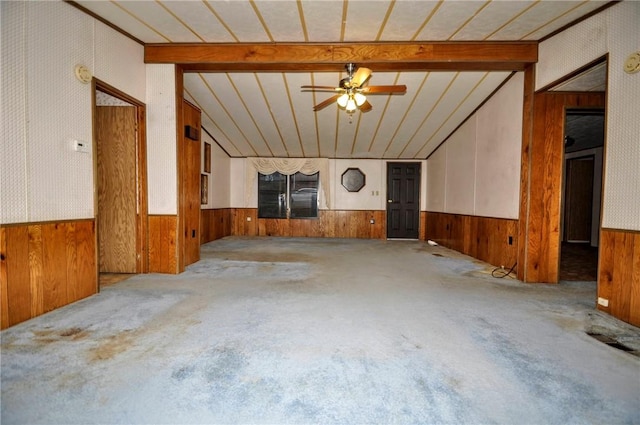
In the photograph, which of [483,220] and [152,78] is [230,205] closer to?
[152,78]

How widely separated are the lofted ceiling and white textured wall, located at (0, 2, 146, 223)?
379 millimetres

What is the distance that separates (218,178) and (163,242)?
3998 millimetres

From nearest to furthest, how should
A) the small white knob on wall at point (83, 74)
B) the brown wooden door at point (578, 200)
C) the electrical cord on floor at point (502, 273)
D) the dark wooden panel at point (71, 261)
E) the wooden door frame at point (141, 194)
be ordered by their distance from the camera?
the dark wooden panel at point (71, 261) < the small white knob on wall at point (83, 74) < the wooden door frame at point (141, 194) < the electrical cord on floor at point (502, 273) < the brown wooden door at point (578, 200)

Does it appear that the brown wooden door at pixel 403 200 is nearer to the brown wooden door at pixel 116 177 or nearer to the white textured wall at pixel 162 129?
Result: the white textured wall at pixel 162 129

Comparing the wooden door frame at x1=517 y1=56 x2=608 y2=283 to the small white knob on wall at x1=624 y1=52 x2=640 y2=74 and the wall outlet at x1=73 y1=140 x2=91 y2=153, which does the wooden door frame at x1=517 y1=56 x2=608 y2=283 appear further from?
the wall outlet at x1=73 y1=140 x2=91 y2=153

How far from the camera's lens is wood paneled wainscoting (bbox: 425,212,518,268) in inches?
170

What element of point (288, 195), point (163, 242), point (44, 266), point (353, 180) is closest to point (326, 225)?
point (288, 195)

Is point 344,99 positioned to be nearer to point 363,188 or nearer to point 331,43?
point 331,43

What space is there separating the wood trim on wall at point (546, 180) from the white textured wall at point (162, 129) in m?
4.63

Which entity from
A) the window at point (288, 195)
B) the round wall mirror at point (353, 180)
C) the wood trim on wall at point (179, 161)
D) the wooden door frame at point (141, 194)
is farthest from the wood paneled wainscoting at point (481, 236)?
the wooden door frame at point (141, 194)

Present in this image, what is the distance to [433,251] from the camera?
244 inches

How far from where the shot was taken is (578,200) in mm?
7789

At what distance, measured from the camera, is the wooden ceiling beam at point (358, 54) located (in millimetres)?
3732

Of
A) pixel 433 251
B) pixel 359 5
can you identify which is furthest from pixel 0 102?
pixel 433 251
